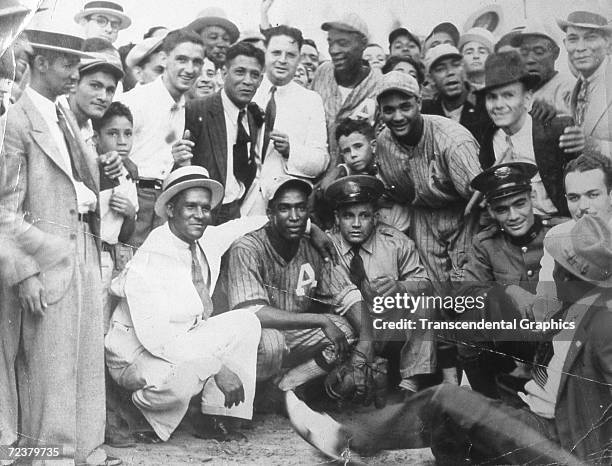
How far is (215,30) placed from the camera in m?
3.46

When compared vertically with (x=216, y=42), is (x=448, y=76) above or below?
below

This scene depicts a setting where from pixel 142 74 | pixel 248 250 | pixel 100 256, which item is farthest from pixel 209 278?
pixel 142 74

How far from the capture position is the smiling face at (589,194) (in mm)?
3400

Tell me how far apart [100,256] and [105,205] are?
24cm

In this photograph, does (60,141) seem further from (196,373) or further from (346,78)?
(346,78)

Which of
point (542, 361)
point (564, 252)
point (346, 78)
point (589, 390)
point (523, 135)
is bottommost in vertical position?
point (589, 390)

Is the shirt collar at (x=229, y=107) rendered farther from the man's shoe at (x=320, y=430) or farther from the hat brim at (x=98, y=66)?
the man's shoe at (x=320, y=430)

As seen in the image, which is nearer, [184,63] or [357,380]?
[357,380]

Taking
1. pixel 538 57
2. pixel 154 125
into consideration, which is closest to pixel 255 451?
pixel 154 125

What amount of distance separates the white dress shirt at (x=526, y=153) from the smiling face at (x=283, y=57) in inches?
39.3

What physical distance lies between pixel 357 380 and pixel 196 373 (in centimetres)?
73

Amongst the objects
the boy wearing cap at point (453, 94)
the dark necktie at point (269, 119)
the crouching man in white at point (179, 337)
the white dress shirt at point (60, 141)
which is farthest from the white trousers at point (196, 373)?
the boy wearing cap at point (453, 94)

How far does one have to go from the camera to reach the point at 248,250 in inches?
134

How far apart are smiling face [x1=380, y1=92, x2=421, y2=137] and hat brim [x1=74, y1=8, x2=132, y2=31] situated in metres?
1.25
